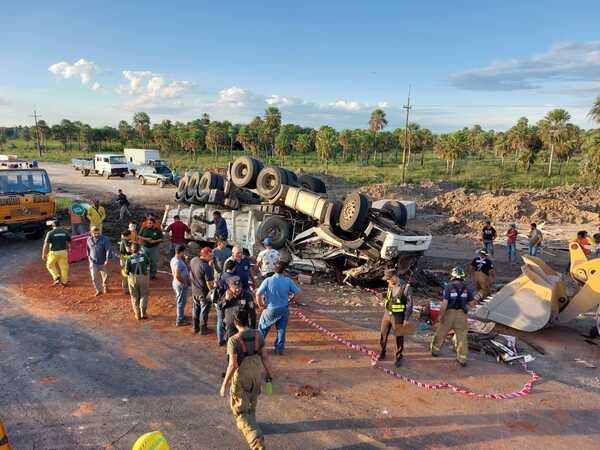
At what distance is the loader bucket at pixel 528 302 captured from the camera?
293 inches

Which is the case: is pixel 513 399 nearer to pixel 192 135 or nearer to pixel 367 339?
pixel 367 339

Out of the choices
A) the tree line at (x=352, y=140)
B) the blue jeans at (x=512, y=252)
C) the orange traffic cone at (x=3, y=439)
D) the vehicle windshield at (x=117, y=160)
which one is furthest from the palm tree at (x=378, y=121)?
the orange traffic cone at (x=3, y=439)

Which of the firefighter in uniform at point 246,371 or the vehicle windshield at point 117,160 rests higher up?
the vehicle windshield at point 117,160

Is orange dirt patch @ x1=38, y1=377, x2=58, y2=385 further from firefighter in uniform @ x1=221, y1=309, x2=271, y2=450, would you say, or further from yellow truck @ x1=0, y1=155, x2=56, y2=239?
yellow truck @ x1=0, y1=155, x2=56, y2=239

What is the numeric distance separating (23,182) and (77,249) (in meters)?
3.36

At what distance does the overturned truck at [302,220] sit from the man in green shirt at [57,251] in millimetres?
3727

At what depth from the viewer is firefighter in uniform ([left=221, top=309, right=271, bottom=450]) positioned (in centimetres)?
386

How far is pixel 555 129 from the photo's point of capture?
41812 mm

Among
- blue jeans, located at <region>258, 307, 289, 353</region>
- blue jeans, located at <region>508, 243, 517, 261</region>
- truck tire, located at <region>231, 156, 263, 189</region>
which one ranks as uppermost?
truck tire, located at <region>231, 156, 263, 189</region>

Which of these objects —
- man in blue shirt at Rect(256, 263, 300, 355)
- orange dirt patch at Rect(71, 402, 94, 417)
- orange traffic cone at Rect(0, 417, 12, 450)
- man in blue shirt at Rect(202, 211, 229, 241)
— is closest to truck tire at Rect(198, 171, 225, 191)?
man in blue shirt at Rect(202, 211, 229, 241)

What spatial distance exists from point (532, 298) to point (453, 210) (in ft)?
52.7

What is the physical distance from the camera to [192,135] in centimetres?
5584

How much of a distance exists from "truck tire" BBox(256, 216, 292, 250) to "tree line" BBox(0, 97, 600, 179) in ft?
77.2

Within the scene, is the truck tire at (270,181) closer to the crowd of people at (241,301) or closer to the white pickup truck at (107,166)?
the crowd of people at (241,301)
